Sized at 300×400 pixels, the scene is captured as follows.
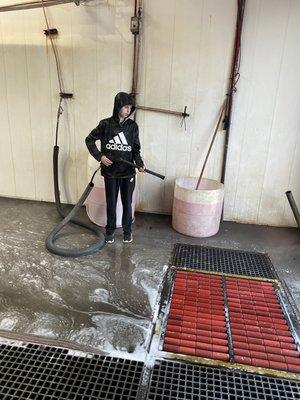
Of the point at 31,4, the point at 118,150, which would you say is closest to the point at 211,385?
the point at 118,150

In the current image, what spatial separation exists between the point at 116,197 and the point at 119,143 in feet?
1.58

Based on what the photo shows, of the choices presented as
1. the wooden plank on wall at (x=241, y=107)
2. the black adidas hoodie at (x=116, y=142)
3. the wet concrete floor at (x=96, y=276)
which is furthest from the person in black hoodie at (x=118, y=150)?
the wooden plank on wall at (x=241, y=107)

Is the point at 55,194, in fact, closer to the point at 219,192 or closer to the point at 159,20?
the point at 219,192

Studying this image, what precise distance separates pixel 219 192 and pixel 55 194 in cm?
175

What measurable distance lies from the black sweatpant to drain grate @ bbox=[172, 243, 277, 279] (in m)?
0.52

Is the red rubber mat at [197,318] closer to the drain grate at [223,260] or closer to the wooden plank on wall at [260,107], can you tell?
the drain grate at [223,260]

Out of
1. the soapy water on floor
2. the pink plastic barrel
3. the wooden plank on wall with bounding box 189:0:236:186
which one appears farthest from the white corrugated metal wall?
the soapy water on floor

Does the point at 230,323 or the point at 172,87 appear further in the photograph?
the point at 172,87

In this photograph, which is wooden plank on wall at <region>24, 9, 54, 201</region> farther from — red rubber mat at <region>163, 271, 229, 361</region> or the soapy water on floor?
red rubber mat at <region>163, 271, 229, 361</region>

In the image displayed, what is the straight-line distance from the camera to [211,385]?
156 cm

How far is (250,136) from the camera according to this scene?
3.29 meters

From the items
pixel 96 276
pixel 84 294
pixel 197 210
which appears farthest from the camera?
pixel 197 210

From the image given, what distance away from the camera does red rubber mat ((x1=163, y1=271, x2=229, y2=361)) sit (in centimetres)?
177

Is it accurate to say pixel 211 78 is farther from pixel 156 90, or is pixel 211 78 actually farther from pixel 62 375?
pixel 62 375
